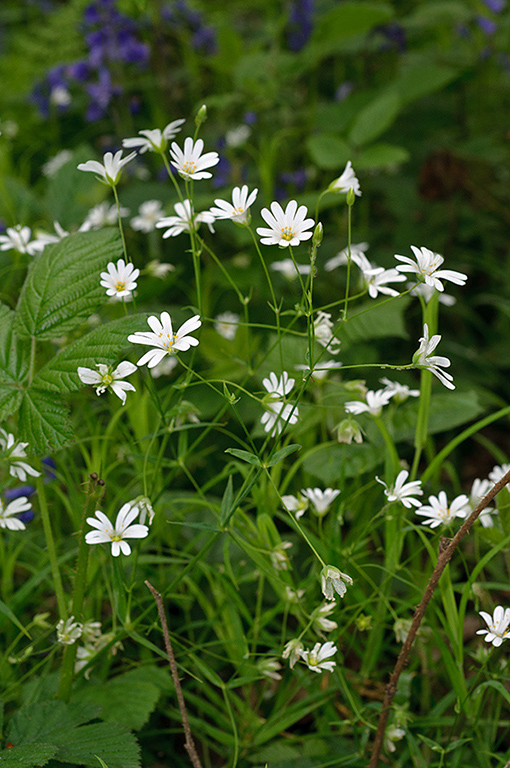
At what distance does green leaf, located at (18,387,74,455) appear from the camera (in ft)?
3.13

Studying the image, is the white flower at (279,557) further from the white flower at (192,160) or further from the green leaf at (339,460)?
the white flower at (192,160)

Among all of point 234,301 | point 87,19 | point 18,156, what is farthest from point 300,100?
point 18,156

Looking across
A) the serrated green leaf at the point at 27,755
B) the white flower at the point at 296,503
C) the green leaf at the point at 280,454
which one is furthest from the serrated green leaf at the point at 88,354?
the serrated green leaf at the point at 27,755

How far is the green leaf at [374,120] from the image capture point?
1889 mm

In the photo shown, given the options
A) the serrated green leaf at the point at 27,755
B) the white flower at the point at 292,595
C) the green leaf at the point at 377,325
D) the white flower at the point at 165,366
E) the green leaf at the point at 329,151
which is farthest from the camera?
the green leaf at the point at 329,151

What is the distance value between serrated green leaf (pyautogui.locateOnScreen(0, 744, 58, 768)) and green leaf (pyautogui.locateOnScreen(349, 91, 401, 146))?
165cm

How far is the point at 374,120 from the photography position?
6.25ft

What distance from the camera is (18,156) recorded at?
3.01 m

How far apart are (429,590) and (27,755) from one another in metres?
0.54

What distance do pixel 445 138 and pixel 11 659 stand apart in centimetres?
236

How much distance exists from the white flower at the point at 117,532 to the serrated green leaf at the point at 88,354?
19cm

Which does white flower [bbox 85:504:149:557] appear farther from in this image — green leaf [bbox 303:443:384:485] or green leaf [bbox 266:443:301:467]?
green leaf [bbox 303:443:384:485]

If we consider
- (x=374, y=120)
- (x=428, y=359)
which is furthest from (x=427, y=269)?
(x=374, y=120)

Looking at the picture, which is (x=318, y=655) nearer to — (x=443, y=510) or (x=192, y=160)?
(x=443, y=510)
